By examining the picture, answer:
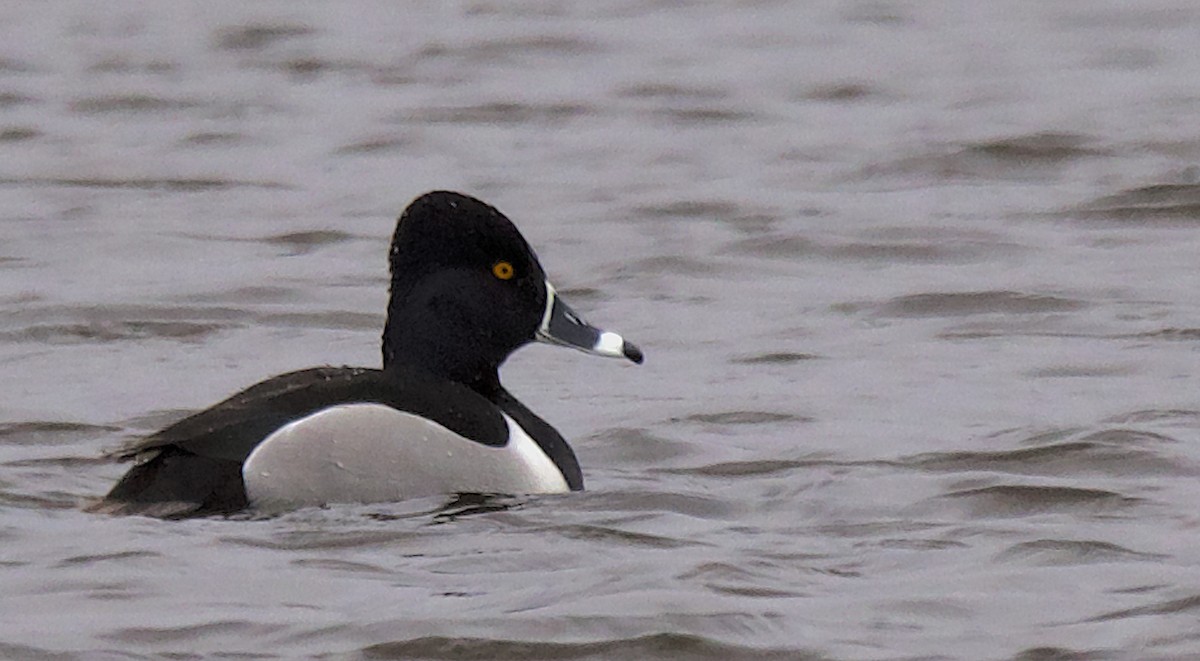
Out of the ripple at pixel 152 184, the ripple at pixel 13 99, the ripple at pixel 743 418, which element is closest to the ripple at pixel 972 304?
the ripple at pixel 743 418

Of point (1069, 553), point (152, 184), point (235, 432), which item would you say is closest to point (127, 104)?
point (152, 184)

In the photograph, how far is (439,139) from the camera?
16.1 m

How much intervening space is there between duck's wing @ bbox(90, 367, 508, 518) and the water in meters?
0.12

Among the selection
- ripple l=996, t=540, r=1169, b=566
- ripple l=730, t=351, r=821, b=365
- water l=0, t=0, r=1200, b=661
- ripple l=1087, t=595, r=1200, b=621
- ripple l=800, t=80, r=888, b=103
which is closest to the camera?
ripple l=1087, t=595, r=1200, b=621

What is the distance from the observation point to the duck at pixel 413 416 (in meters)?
7.89

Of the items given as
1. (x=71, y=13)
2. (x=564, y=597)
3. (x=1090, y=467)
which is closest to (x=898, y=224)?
(x=1090, y=467)

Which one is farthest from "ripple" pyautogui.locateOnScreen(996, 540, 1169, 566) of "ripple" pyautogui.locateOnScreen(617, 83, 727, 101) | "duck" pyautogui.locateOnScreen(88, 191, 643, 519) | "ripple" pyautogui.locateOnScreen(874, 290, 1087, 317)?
"ripple" pyautogui.locateOnScreen(617, 83, 727, 101)

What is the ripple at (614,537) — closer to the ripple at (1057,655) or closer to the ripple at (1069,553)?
the ripple at (1069,553)

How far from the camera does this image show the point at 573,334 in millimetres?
8906

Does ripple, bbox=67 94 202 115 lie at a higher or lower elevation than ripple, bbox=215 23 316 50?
lower

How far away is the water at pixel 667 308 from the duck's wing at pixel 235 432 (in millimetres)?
117

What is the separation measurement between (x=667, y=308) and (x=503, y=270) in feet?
10.8

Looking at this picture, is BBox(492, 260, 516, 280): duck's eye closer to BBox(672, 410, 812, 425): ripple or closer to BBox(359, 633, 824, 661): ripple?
BBox(672, 410, 812, 425): ripple

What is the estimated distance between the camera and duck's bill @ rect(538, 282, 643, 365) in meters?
8.88
